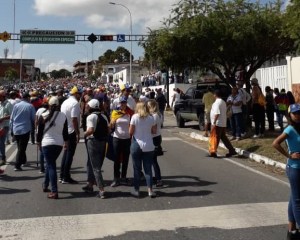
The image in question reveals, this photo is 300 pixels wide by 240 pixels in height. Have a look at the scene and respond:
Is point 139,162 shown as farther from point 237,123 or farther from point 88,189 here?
point 237,123

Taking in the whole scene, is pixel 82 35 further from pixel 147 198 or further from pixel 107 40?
pixel 147 198

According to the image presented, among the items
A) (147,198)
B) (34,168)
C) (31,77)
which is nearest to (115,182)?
(147,198)

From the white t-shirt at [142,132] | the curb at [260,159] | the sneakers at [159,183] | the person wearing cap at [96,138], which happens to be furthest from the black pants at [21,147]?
the curb at [260,159]

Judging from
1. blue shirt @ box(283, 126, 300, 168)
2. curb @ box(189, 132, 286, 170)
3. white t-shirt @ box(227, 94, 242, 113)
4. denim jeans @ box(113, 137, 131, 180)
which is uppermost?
white t-shirt @ box(227, 94, 242, 113)

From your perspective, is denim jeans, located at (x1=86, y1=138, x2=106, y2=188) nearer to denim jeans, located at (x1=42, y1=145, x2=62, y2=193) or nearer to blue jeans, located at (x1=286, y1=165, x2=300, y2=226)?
Result: denim jeans, located at (x1=42, y1=145, x2=62, y2=193)

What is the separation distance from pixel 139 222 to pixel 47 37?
110 feet

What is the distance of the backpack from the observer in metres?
7.91

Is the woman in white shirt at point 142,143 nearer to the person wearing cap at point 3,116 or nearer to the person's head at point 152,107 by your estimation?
the person's head at point 152,107

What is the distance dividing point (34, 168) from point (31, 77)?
133192mm

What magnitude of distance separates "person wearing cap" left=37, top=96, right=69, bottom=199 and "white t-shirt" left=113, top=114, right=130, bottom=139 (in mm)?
1069

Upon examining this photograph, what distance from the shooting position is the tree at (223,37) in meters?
16.3

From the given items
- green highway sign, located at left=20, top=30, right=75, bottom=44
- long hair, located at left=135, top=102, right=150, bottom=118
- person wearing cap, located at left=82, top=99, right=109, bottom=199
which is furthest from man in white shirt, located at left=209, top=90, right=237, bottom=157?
green highway sign, located at left=20, top=30, right=75, bottom=44

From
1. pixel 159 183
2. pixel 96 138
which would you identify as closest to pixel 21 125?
pixel 96 138

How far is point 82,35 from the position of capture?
36.8 meters
